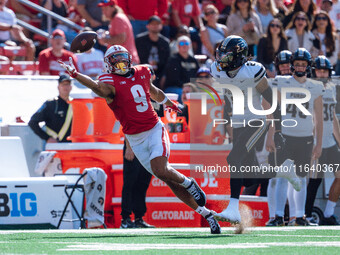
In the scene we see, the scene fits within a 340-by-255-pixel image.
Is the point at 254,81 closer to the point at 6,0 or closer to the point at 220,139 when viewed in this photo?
the point at 220,139

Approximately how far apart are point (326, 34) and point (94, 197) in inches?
196

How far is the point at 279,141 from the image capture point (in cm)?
1030

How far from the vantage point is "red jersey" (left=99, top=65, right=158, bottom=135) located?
8.45m

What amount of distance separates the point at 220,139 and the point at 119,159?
1261mm

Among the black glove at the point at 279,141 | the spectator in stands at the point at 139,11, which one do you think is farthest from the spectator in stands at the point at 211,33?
the black glove at the point at 279,141

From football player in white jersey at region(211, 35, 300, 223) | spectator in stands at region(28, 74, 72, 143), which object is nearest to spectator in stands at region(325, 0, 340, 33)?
spectator in stands at region(28, 74, 72, 143)

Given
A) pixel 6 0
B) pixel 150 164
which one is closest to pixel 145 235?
pixel 150 164

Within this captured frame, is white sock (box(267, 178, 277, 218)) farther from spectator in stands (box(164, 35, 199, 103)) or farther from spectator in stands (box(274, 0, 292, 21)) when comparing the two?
spectator in stands (box(274, 0, 292, 21))

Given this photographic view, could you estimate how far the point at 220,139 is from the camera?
10961mm

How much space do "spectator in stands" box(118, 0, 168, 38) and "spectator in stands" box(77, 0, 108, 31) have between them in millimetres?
515

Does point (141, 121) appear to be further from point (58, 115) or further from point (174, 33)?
point (174, 33)

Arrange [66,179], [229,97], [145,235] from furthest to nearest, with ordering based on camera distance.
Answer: [66,179] → [229,97] → [145,235]

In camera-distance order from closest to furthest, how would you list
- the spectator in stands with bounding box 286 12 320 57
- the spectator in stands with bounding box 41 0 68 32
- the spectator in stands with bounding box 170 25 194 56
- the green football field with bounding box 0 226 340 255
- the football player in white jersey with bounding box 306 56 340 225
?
the green football field with bounding box 0 226 340 255, the football player in white jersey with bounding box 306 56 340 225, the spectator in stands with bounding box 286 12 320 57, the spectator in stands with bounding box 170 25 194 56, the spectator in stands with bounding box 41 0 68 32

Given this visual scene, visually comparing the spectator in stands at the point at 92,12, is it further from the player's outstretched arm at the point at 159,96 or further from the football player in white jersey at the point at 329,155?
the player's outstretched arm at the point at 159,96
